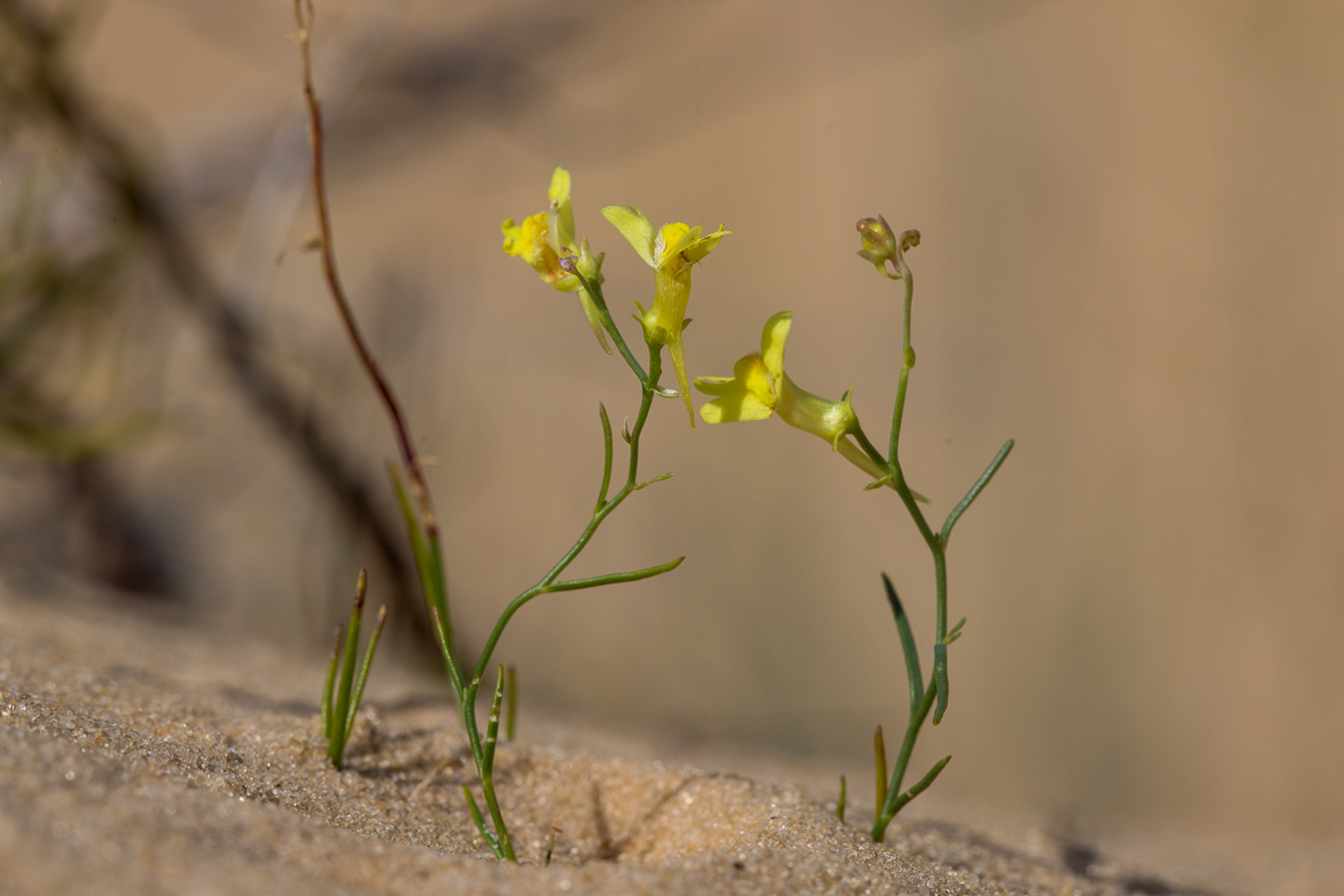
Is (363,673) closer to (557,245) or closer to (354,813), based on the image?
(354,813)

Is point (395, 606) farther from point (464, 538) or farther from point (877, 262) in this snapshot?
point (877, 262)

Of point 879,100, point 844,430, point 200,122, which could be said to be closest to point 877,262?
point 844,430

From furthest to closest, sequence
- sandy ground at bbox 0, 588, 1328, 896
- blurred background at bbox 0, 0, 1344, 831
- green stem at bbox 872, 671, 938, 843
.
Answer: blurred background at bbox 0, 0, 1344, 831, green stem at bbox 872, 671, 938, 843, sandy ground at bbox 0, 588, 1328, 896

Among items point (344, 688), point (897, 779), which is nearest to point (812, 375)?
point (897, 779)

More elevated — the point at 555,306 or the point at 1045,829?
the point at 555,306

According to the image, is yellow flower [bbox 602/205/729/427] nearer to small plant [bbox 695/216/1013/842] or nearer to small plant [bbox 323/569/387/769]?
small plant [bbox 695/216/1013/842]

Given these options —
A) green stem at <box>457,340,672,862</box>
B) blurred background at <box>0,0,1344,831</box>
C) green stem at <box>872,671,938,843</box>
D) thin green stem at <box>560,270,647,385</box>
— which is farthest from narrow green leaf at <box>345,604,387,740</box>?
blurred background at <box>0,0,1344,831</box>
